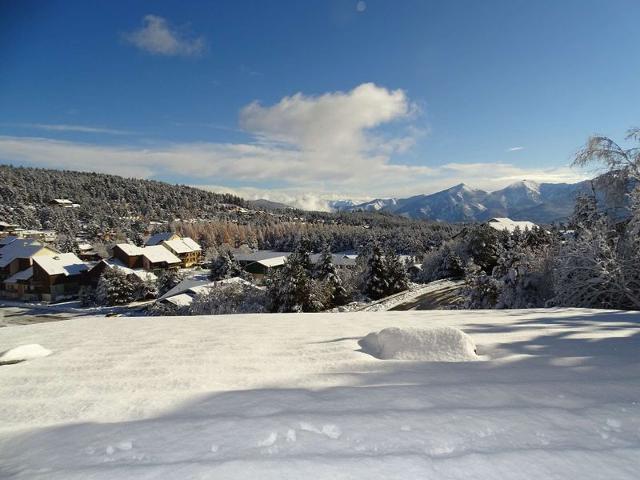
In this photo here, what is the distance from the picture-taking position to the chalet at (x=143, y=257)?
5766 cm

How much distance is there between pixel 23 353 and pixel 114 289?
41518 mm

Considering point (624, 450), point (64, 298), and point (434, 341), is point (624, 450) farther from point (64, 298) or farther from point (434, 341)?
point (64, 298)

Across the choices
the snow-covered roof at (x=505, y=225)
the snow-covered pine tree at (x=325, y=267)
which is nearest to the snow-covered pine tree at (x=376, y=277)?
the snow-covered pine tree at (x=325, y=267)

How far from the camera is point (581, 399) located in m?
2.53

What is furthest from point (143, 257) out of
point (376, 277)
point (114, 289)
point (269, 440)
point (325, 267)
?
point (269, 440)

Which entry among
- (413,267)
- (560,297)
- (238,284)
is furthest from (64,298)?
(560,297)

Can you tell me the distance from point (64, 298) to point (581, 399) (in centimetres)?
5750

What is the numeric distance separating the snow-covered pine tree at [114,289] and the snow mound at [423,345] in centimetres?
4406

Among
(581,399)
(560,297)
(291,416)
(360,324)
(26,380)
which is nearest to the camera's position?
(291,416)

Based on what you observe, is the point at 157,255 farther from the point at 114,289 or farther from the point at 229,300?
the point at 229,300

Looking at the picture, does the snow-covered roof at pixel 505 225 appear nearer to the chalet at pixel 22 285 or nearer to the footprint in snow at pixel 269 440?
the footprint in snow at pixel 269 440

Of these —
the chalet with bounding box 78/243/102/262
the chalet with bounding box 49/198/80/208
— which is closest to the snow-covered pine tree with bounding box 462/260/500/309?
the chalet with bounding box 78/243/102/262

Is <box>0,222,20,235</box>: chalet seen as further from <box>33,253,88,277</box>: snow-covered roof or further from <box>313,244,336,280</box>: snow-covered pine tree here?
<box>313,244,336,280</box>: snow-covered pine tree

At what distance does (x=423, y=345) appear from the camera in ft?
12.7
